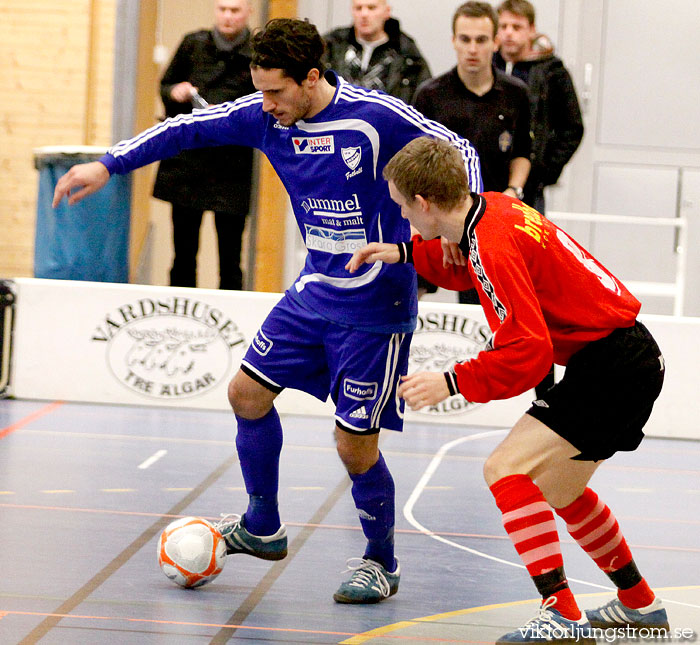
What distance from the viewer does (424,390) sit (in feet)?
10.5

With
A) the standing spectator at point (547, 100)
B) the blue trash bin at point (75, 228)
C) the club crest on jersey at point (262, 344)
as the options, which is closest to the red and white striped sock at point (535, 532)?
the club crest on jersey at point (262, 344)

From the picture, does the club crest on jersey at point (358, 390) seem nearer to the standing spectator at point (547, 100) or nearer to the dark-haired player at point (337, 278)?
the dark-haired player at point (337, 278)

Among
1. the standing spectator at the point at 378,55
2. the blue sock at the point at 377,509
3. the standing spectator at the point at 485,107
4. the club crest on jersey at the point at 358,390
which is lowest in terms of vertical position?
the blue sock at the point at 377,509

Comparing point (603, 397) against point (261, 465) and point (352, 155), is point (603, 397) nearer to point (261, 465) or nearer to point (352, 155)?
point (352, 155)

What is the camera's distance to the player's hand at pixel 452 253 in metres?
3.64

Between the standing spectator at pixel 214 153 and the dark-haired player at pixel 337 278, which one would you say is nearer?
the dark-haired player at pixel 337 278

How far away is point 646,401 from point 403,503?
82.6 inches

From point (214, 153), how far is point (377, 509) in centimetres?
394

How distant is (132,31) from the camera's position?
10031 millimetres

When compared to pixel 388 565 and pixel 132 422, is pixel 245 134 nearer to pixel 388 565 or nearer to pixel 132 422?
pixel 388 565

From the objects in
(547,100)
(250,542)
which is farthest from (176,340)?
(250,542)

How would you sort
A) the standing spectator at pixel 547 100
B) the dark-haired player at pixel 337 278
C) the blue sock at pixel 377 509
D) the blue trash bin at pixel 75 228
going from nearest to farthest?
the dark-haired player at pixel 337 278 < the blue sock at pixel 377 509 < the standing spectator at pixel 547 100 < the blue trash bin at pixel 75 228

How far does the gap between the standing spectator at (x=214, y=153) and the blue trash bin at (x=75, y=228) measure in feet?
1.84

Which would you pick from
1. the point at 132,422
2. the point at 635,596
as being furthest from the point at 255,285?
the point at 635,596
